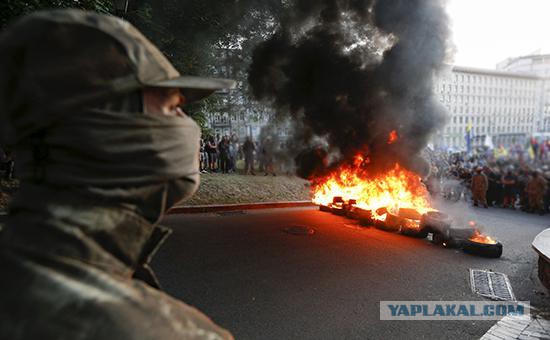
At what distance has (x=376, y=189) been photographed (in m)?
10.8

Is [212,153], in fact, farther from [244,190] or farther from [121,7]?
[121,7]

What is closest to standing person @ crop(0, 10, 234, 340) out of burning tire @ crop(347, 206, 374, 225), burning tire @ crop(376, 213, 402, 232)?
burning tire @ crop(376, 213, 402, 232)

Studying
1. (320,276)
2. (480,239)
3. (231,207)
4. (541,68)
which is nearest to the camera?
(320,276)

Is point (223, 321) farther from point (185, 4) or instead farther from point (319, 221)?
point (185, 4)

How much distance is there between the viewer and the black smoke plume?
1082 centimetres

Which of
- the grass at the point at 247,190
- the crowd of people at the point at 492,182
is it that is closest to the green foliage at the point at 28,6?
the grass at the point at 247,190

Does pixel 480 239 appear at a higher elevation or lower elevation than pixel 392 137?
lower

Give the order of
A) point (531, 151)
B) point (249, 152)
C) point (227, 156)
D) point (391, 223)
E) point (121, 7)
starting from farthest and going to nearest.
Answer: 1. point (249, 152)
2. point (227, 156)
3. point (121, 7)
4. point (391, 223)
5. point (531, 151)

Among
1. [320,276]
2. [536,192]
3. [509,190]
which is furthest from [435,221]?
[509,190]

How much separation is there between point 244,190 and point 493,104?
29.3 feet

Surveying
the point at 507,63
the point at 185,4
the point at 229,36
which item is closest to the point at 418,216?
the point at 507,63

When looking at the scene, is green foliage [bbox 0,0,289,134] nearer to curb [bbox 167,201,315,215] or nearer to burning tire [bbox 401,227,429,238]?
curb [bbox 167,201,315,215]

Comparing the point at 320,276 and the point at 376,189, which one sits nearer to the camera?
the point at 320,276

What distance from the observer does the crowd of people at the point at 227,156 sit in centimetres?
1677
